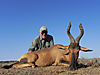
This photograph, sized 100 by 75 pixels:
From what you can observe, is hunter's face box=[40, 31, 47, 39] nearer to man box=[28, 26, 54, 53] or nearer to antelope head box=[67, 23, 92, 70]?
man box=[28, 26, 54, 53]

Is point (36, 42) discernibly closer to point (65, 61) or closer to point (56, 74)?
point (65, 61)

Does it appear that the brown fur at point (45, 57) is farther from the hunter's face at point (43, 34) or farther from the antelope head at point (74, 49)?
the hunter's face at point (43, 34)

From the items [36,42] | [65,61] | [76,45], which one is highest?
[36,42]

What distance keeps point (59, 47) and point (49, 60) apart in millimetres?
660

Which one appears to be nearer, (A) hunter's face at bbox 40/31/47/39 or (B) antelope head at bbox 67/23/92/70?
(B) antelope head at bbox 67/23/92/70

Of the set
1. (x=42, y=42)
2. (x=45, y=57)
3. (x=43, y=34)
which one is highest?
(x=43, y=34)

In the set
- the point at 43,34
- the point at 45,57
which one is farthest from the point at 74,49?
the point at 43,34

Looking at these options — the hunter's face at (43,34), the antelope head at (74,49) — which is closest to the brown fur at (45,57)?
the antelope head at (74,49)

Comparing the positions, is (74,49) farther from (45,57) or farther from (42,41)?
(42,41)

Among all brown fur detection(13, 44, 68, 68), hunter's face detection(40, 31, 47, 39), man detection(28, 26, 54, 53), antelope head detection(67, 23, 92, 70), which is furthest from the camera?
man detection(28, 26, 54, 53)

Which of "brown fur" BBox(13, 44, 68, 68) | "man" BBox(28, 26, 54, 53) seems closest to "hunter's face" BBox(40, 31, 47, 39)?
"man" BBox(28, 26, 54, 53)

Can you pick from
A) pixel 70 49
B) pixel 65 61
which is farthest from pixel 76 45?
pixel 65 61

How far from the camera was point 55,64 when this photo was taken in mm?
6266

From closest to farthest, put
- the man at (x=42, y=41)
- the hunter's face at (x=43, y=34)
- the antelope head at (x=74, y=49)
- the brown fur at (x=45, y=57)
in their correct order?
the antelope head at (x=74, y=49) → the brown fur at (x=45, y=57) → the hunter's face at (x=43, y=34) → the man at (x=42, y=41)
